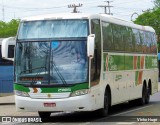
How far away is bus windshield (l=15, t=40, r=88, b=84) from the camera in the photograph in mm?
16734

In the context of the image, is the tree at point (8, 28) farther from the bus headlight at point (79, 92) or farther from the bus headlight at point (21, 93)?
the bus headlight at point (79, 92)

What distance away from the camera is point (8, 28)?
12875cm

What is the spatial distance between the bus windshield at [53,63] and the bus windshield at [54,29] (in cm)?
25

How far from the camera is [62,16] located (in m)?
17.6

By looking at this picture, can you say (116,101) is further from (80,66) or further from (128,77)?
(80,66)

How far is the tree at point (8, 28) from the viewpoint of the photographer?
12478 centimetres

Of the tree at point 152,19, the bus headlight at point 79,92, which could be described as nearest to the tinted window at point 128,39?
the bus headlight at point 79,92

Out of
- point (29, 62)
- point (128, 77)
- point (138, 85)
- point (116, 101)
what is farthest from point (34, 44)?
point (138, 85)

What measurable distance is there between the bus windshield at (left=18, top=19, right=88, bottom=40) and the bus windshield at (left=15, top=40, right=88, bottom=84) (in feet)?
0.83

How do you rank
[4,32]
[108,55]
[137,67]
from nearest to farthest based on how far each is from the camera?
[108,55] < [137,67] < [4,32]

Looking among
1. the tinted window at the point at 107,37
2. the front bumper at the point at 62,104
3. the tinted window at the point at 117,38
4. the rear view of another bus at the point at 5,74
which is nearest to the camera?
Result: the front bumper at the point at 62,104

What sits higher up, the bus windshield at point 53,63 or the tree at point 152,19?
the tree at point 152,19

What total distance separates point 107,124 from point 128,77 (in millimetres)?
6357

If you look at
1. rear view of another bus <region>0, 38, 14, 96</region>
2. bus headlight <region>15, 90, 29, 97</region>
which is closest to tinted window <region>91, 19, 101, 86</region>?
bus headlight <region>15, 90, 29, 97</region>
